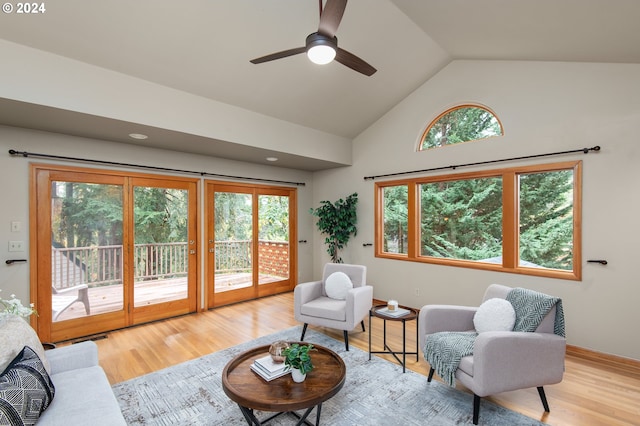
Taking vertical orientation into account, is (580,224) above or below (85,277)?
above

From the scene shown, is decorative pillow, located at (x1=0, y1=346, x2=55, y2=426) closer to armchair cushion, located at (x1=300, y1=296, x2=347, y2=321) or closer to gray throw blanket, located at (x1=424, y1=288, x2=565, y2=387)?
armchair cushion, located at (x1=300, y1=296, x2=347, y2=321)

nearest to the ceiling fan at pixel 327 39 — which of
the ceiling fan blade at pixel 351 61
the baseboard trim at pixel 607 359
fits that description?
the ceiling fan blade at pixel 351 61

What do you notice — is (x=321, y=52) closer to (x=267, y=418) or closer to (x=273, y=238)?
(x=267, y=418)

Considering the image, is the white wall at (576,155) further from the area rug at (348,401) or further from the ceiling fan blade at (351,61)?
the ceiling fan blade at (351,61)

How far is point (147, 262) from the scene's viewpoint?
4.04 m

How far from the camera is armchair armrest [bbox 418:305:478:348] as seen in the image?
250cm

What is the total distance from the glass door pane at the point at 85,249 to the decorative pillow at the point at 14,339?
6.22 feet

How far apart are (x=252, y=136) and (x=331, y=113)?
124 cm

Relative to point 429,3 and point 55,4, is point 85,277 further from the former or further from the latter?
point 429,3

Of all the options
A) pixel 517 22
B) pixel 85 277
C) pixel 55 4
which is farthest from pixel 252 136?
pixel 517 22

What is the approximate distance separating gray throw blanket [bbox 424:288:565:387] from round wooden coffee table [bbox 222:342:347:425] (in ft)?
2.52

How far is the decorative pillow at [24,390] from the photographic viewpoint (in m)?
1.29

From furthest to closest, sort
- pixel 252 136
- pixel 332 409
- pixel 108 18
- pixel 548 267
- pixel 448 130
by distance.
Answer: pixel 448 130
pixel 252 136
pixel 548 267
pixel 108 18
pixel 332 409

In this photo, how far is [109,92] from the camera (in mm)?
2787
